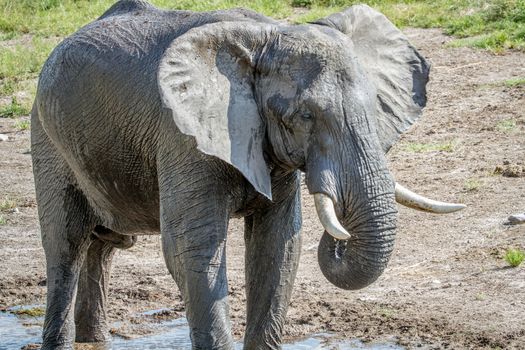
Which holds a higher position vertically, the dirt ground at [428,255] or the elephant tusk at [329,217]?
the elephant tusk at [329,217]

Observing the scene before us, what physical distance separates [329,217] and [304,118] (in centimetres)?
47

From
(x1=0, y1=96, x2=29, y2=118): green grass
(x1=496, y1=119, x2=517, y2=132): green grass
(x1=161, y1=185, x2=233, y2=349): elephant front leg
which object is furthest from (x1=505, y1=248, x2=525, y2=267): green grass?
(x1=0, y1=96, x2=29, y2=118): green grass

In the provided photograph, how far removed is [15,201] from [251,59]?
16.4ft

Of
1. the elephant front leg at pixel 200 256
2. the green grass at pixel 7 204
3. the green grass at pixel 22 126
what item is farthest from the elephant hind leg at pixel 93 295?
the green grass at pixel 22 126

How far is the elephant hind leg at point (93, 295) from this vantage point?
8.00 meters

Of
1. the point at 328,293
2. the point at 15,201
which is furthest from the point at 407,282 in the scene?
the point at 15,201

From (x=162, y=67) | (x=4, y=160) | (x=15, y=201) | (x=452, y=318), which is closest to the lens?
(x=162, y=67)

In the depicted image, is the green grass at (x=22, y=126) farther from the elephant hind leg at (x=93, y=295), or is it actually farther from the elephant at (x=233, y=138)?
the elephant at (x=233, y=138)

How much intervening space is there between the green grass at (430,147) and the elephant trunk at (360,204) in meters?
5.03

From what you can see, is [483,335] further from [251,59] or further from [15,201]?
[15,201]

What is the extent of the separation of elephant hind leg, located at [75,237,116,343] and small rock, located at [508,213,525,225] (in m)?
2.73

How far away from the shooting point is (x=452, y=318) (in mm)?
8164

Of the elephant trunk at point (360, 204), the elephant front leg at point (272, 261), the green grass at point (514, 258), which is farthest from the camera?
the green grass at point (514, 258)

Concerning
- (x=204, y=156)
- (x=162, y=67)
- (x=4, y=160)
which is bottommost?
(x=4, y=160)
